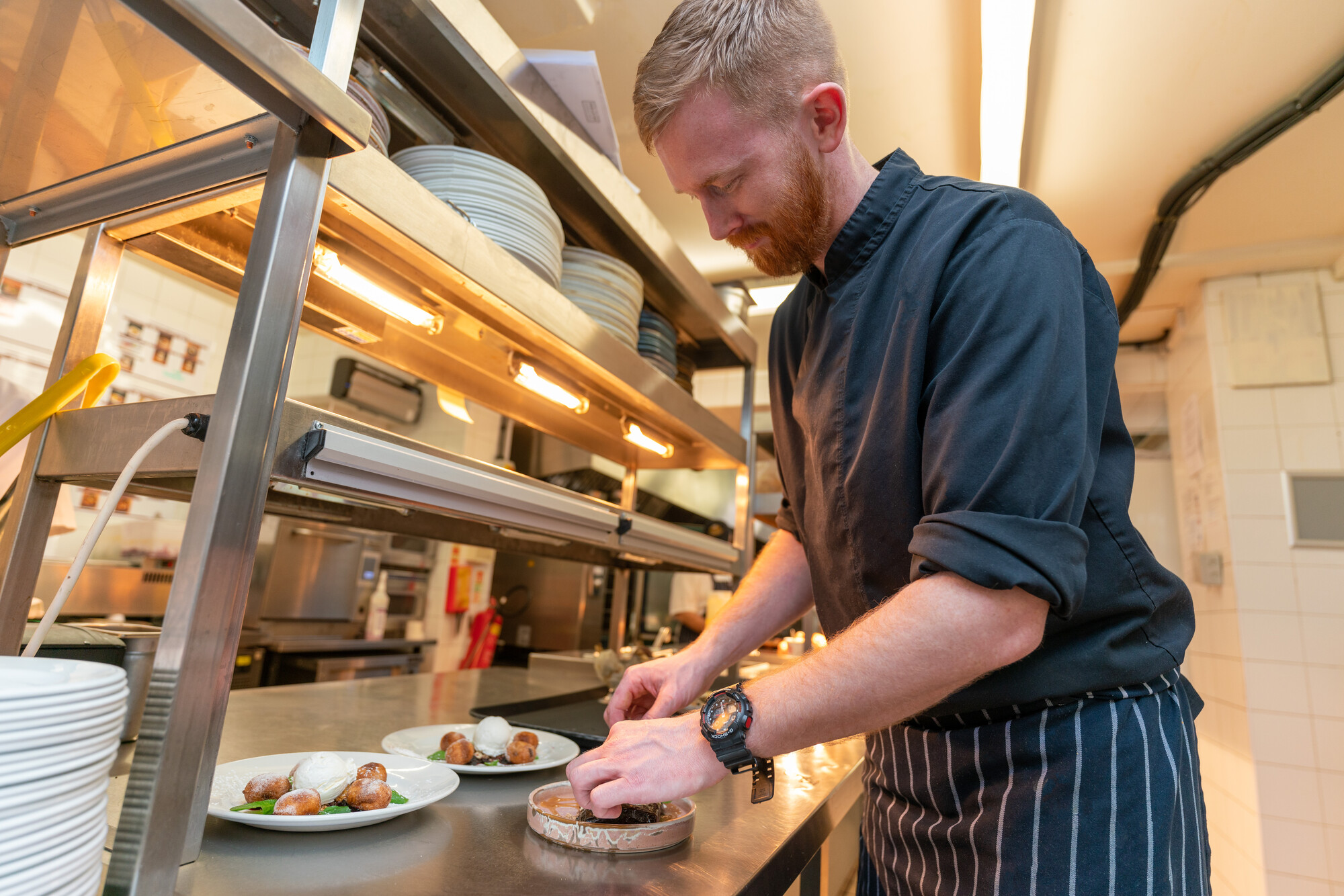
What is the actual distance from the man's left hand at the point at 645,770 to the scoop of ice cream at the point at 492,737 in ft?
1.48

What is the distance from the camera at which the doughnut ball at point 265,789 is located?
0.86 m

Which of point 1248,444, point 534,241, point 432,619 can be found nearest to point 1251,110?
point 1248,444

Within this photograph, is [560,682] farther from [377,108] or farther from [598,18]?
[598,18]

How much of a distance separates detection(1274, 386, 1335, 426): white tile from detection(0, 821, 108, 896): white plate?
15.4 ft

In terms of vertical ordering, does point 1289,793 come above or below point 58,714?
below

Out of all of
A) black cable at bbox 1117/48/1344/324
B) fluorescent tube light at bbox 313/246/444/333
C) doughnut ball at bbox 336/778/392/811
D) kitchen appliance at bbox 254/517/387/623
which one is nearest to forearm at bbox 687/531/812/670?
doughnut ball at bbox 336/778/392/811

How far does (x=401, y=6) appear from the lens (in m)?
1.21

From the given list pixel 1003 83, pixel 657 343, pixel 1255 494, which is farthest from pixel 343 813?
pixel 1255 494

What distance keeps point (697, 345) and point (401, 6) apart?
5.23ft

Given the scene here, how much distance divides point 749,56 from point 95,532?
3.18 feet

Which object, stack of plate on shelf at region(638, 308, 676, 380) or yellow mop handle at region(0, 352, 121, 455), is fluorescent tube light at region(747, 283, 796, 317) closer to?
stack of plate on shelf at region(638, 308, 676, 380)

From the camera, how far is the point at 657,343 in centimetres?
212

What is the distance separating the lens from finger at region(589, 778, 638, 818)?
2.40 ft

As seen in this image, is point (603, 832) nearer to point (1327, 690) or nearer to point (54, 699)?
point (54, 699)
